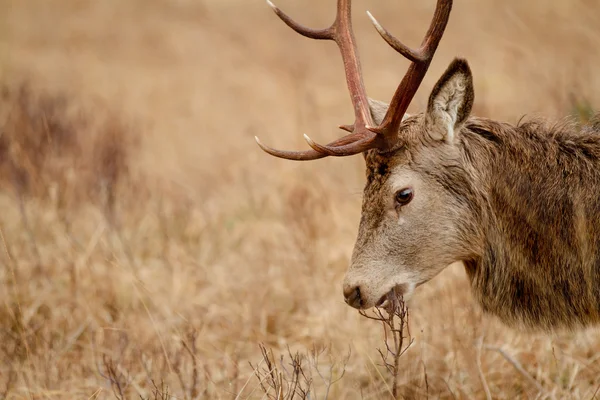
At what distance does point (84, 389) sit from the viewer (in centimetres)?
401

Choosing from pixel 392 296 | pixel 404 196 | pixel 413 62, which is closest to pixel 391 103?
pixel 413 62

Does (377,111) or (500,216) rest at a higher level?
(377,111)

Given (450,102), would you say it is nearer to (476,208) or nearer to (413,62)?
(413,62)

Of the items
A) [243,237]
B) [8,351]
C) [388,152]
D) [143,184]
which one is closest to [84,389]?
[8,351]

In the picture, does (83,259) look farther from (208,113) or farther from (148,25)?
→ (148,25)

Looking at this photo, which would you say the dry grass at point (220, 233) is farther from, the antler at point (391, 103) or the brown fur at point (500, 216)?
the antler at point (391, 103)

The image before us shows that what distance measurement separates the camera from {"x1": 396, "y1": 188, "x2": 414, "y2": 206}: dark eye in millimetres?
3391

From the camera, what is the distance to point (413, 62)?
330cm

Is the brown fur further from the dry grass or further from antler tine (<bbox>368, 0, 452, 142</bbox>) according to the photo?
the dry grass

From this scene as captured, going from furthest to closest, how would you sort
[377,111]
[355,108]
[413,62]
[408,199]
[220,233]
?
[220,233]
[377,111]
[355,108]
[408,199]
[413,62]

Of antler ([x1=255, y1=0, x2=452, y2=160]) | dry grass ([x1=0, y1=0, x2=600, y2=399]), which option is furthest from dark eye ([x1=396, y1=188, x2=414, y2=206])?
dry grass ([x1=0, y1=0, x2=600, y2=399])

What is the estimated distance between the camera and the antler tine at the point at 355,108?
3.32 m

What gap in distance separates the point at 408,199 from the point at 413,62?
0.57 m

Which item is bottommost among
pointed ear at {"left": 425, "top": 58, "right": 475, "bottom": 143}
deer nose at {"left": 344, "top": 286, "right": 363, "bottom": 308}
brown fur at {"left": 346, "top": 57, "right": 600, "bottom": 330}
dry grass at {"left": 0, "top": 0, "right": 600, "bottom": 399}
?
dry grass at {"left": 0, "top": 0, "right": 600, "bottom": 399}
